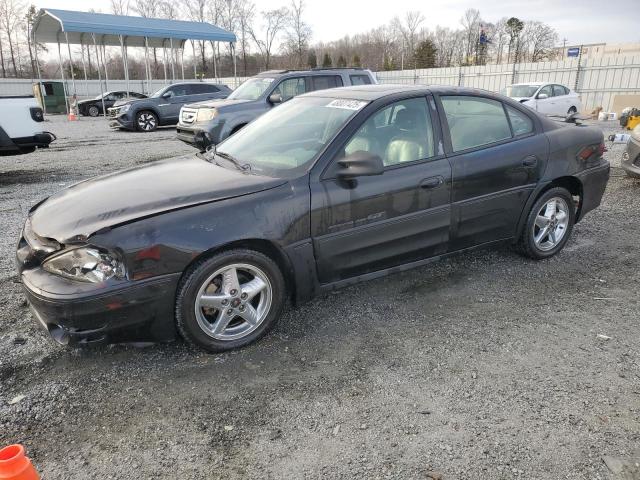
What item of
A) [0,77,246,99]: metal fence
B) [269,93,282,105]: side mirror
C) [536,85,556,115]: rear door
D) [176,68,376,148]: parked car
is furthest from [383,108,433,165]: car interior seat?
[0,77,246,99]: metal fence

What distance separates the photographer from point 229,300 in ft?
9.96

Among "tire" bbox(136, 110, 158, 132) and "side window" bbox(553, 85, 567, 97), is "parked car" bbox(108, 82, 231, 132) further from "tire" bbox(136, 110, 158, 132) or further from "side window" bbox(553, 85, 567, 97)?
"side window" bbox(553, 85, 567, 97)

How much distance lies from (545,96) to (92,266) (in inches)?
637

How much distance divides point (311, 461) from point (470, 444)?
763mm

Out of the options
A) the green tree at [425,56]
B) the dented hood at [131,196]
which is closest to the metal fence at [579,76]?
the dented hood at [131,196]

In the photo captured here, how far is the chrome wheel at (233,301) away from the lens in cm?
299

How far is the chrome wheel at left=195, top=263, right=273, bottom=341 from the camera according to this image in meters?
2.99

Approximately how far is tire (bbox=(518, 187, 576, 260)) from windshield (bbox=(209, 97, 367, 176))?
76.8 inches

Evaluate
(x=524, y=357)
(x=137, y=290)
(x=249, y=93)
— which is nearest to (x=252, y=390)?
(x=137, y=290)

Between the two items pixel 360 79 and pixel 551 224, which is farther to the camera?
pixel 360 79

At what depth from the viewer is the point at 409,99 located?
12.5 feet

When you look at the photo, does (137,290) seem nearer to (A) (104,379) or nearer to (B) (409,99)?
(A) (104,379)

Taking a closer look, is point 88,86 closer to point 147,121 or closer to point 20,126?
point 147,121

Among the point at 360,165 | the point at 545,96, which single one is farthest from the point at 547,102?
the point at 360,165
